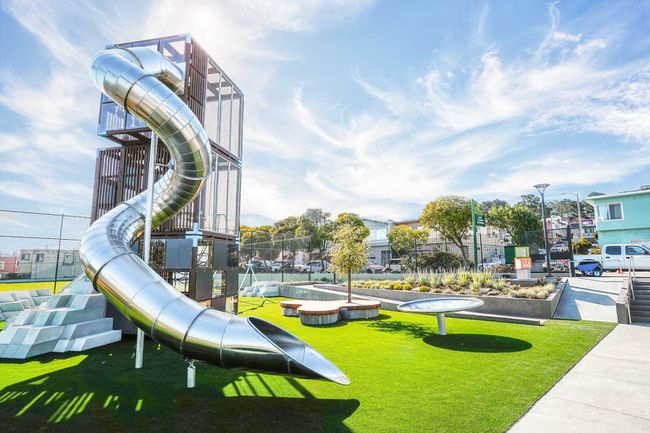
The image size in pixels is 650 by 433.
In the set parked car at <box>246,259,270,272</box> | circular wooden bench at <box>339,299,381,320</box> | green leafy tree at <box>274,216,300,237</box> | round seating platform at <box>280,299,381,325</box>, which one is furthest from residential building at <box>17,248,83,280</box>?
green leafy tree at <box>274,216,300,237</box>

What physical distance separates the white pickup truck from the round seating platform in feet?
62.8

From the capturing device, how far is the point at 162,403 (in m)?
4.69

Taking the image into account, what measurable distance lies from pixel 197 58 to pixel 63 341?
8.73 metres

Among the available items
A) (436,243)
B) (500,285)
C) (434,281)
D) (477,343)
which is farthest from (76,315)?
(436,243)

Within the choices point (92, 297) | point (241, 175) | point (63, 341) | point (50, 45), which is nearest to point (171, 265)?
point (92, 297)

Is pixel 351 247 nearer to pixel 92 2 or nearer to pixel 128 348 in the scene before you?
pixel 128 348

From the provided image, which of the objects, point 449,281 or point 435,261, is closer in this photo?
point 449,281

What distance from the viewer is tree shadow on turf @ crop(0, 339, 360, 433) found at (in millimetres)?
4027

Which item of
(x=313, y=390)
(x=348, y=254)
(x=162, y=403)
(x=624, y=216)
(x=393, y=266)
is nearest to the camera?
(x=162, y=403)

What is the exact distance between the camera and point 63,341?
7648 mm

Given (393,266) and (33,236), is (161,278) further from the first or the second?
(393,266)

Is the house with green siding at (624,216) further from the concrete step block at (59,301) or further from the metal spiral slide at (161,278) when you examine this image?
the concrete step block at (59,301)

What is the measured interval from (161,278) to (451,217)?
82.4 feet

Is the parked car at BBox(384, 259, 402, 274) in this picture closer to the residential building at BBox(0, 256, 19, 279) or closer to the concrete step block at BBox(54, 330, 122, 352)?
the concrete step block at BBox(54, 330, 122, 352)
